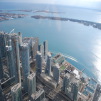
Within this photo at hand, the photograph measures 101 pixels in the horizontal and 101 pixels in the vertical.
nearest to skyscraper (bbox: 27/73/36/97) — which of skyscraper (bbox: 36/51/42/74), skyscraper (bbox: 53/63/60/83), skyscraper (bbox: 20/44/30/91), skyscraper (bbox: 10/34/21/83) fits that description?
skyscraper (bbox: 20/44/30/91)

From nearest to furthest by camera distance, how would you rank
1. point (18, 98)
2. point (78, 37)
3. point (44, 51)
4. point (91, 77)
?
point (18, 98)
point (91, 77)
point (44, 51)
point (78, 37)

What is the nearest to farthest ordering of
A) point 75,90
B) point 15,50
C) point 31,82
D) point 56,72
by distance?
point 31,82 < point 75,90 < point 15,50 < point 56,72

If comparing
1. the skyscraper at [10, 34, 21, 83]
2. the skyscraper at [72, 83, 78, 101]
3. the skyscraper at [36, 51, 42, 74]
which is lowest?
the skyscraper at [72, 83, 78, 101]

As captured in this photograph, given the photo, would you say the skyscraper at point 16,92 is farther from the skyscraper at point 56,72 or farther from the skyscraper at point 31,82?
the skyscraper at point 56,72

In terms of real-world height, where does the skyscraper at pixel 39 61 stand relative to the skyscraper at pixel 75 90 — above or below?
above

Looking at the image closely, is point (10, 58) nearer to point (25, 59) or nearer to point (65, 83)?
point (25, 59)

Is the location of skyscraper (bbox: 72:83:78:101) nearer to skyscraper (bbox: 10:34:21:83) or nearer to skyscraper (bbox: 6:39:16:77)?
skyscraper (bbox: 10:34:21:83)

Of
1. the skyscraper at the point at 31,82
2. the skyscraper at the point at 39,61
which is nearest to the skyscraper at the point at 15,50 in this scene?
the skyscraper at the point at 31,82

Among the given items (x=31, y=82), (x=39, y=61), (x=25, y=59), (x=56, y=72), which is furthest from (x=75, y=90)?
(x=25, y=59)

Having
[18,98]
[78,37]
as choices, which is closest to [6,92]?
[18,98]

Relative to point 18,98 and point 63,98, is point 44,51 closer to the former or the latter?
point 63,98

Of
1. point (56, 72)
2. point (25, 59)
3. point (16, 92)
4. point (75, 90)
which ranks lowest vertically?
point (75, 90)
